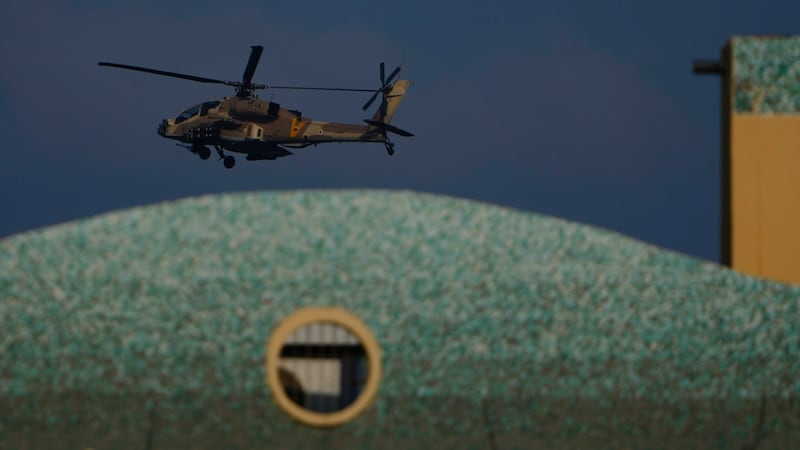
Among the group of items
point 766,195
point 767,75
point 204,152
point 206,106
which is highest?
point 206,106

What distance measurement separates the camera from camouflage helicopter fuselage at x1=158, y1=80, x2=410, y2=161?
1406 inches

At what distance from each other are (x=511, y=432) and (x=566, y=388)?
2.36ft

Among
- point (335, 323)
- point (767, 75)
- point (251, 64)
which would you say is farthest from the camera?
point (251, 64)

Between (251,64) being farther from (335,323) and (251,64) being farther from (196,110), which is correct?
(335,323)

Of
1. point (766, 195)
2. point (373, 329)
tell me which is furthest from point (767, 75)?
point (373, 329)

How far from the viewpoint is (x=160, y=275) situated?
12.2 metres

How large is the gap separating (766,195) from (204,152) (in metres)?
25.1

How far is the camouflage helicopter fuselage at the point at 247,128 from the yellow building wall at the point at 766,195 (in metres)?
23.9

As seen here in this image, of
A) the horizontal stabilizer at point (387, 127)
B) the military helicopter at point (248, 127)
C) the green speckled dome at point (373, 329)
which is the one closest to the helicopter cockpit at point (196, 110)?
the military helicopter at point (248, 127)

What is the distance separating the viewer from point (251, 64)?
35.7m

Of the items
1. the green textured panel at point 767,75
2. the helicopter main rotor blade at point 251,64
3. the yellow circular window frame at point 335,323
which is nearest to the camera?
the yellow circular window frame at point 335,323

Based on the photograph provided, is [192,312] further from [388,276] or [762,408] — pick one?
[762,408]

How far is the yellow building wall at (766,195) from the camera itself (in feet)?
43.5

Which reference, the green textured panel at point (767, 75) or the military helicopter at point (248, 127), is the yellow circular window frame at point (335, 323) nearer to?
the green textured panel at point (767, 75)
